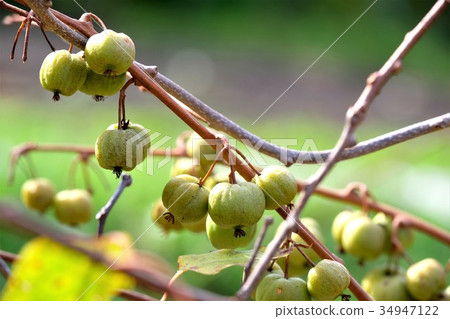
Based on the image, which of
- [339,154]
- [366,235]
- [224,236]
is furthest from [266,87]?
[339,154]

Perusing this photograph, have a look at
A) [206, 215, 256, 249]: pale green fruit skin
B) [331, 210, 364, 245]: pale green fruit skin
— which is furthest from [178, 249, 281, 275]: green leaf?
[331, 210, 364, 245]: pale green fruit skin

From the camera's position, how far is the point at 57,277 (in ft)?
1.26

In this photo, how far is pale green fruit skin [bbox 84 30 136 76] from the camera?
606 mm

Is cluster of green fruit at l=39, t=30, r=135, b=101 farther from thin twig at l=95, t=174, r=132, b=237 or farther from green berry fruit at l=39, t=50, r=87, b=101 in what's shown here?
thin twig at l=95, t=174, r=132, b=237

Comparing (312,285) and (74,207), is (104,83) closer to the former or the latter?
(312,285)

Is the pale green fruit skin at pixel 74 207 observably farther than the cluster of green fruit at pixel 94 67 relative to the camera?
Yes

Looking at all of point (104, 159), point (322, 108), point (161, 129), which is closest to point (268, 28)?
point (322, 108)

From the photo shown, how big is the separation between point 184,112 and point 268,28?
6.92 meters

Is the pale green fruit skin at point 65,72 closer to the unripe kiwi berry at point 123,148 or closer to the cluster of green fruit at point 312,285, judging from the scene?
the unripe kiwi berry at point 123,148

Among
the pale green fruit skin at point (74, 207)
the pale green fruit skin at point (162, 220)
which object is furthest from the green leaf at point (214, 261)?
the pale green fruit skin at point (74, 207)

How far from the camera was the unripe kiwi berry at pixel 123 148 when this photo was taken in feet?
2.24

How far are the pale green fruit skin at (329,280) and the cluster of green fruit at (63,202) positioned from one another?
2.10ft

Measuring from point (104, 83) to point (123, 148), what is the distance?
0.22 ft

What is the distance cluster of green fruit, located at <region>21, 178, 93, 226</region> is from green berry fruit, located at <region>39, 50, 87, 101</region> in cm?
54
